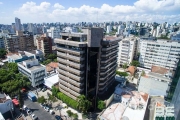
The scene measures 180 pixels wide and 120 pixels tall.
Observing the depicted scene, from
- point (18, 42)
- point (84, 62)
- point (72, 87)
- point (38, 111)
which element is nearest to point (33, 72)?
point (38, 111)

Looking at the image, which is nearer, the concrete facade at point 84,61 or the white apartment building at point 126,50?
the concrete facade at point 84,61

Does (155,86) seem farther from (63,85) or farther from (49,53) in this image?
(49,53)

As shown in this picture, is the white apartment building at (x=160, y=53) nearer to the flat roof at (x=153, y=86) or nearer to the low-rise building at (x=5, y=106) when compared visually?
the flat roof at (x=153, y=86)

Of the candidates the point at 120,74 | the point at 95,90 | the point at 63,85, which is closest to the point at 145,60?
the point at 120,74

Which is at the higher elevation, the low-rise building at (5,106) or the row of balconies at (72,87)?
the row of balconies at (72,87)

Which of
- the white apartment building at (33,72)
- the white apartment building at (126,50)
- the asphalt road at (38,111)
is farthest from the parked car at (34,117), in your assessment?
the white apartment building at (126,50)

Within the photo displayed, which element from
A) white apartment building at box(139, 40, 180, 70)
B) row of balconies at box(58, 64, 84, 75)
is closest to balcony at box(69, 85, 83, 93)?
row of balconies at box(58, 64, 84, 75)
